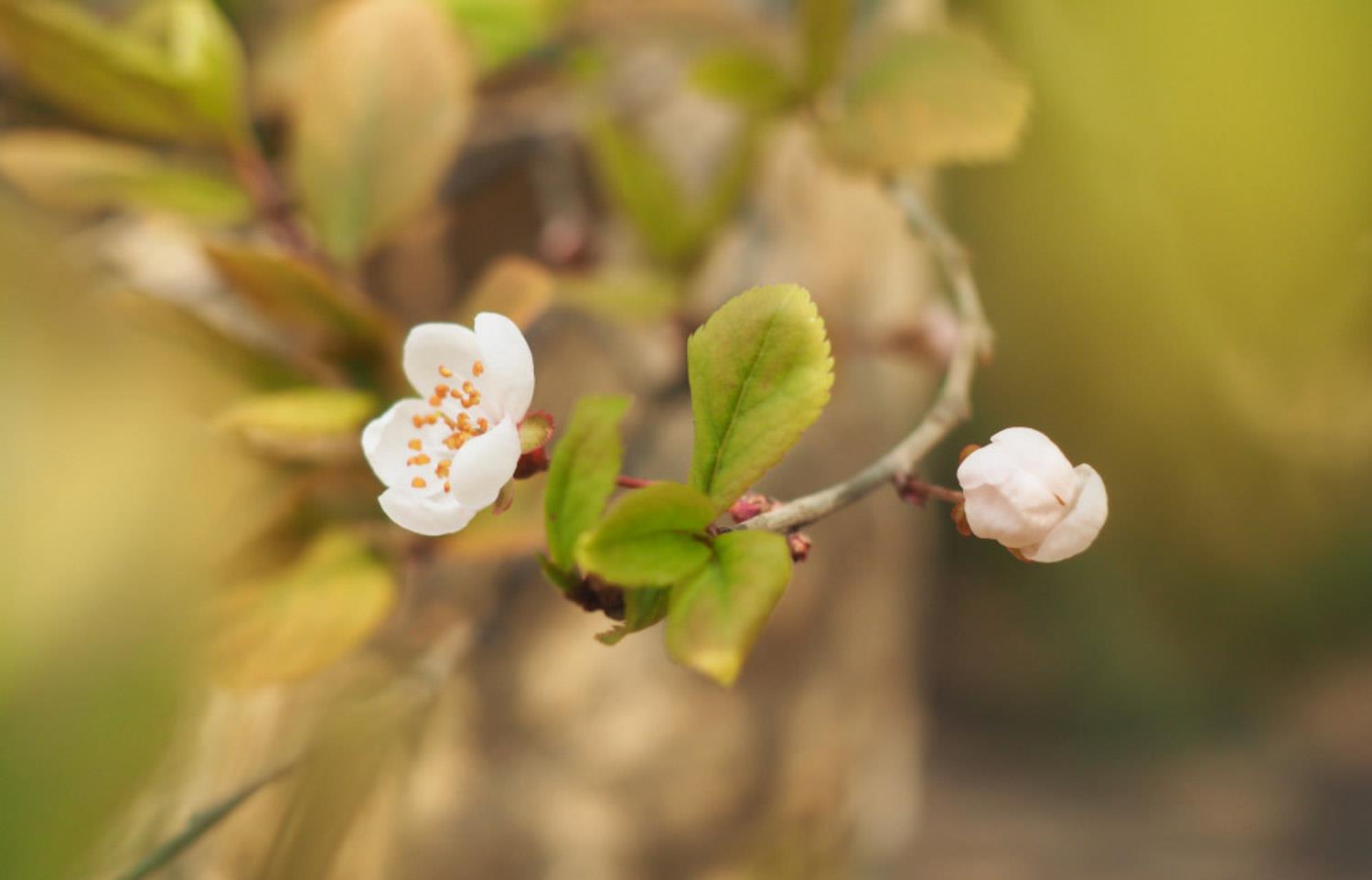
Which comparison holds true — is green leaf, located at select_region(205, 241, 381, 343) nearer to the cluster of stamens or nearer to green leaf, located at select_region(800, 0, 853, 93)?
the cluster of stamens

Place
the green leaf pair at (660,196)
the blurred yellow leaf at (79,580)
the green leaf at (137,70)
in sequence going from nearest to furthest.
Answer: the blurred yellow leaf at (79,580), the green leaf at (137,70), the green leaf pair at (660,196)

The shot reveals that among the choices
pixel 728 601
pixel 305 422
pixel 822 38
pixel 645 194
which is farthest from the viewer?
pixel 645 194

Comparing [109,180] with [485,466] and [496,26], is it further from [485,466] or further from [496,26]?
[485,466]

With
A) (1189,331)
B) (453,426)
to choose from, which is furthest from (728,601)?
(1189,331)

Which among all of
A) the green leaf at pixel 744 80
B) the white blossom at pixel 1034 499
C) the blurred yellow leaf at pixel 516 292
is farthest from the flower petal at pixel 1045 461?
the green leaf at pixel 744 80

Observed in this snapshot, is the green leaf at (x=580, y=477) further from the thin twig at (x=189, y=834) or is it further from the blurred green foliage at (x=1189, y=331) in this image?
the blurred green foliage at (x=1189, y=331)

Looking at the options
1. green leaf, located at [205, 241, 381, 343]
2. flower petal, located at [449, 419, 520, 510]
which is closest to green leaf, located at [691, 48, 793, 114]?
green leaf, located at [205, 241, 381, 343]

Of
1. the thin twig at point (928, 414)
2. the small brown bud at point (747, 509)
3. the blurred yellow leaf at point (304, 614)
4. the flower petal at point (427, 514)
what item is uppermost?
the thin twig at point (928, 414)
